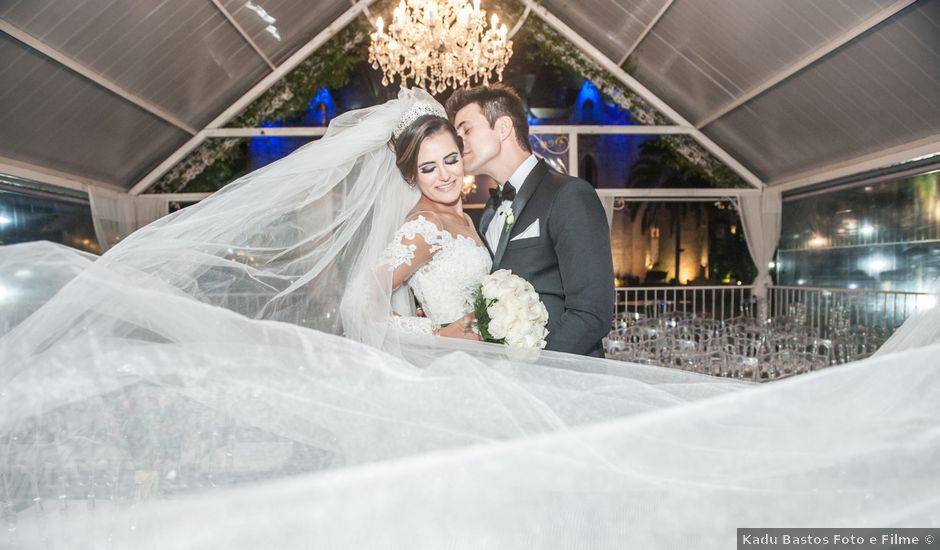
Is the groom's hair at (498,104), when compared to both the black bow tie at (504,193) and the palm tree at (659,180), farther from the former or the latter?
the palm tree at (659,180)

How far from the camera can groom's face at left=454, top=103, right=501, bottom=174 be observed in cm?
212

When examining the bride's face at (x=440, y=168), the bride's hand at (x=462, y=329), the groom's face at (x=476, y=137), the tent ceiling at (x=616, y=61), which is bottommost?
the bride's hand at (x=462, y=329)

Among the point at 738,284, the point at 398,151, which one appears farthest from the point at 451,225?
the point at 738,284

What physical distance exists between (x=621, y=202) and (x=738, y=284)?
6.53 ft

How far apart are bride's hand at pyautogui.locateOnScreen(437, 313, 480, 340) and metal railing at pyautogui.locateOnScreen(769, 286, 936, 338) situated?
466 centimetres

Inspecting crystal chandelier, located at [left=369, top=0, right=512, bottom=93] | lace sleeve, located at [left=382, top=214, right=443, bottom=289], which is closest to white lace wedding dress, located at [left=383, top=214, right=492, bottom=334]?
lace sleeve, located at [left=382, top=214, right=443, bottom=289]

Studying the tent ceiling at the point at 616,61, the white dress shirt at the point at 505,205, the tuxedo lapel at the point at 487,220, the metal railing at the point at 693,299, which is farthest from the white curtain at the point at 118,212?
the white dress shirt at the point at 505,205

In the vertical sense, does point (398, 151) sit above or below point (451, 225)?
above

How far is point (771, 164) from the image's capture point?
9.19 m

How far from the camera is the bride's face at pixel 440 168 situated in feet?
6.73

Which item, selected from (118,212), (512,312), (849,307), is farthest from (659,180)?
(512,312)

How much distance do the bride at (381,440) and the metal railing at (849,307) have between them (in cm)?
505

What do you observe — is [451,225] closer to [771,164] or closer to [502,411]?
[502,411]

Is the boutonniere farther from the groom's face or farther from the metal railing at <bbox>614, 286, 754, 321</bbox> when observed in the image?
the metal railing at <bbox>614, 286, 754, 321</bbox>
